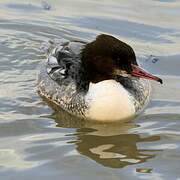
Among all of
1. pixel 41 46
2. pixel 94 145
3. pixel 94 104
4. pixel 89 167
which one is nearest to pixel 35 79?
pixel 41 46

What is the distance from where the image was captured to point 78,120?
7.63 metres

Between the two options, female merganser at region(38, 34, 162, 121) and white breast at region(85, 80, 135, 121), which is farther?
white breast at region(85, 80, 135, 121)

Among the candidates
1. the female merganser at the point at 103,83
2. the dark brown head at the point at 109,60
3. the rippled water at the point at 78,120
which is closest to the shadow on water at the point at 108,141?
the rippled water at the point at 78,120

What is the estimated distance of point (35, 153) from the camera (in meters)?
6.62

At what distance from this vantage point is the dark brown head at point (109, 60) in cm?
727

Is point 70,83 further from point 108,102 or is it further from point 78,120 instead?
point 108,102

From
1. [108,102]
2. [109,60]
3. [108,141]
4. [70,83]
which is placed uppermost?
[109,60]

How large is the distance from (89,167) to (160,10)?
16.9 feet

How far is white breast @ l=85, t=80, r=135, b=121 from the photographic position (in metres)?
7.45


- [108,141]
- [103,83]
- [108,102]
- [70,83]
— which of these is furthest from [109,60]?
[108,141]

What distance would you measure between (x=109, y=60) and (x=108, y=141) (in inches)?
35.8

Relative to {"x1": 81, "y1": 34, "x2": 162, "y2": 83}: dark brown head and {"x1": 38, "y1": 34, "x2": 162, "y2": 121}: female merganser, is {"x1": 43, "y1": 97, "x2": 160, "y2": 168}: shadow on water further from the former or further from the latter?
{"x1": 81, "y1": 34, "x2": 162, "y2": 83}: dark brown head

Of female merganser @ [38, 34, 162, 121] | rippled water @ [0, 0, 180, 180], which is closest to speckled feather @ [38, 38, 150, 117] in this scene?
female merganser @ [38, 34, 162, 121]

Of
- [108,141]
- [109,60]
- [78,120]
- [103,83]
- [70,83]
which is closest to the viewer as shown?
[108,141]
